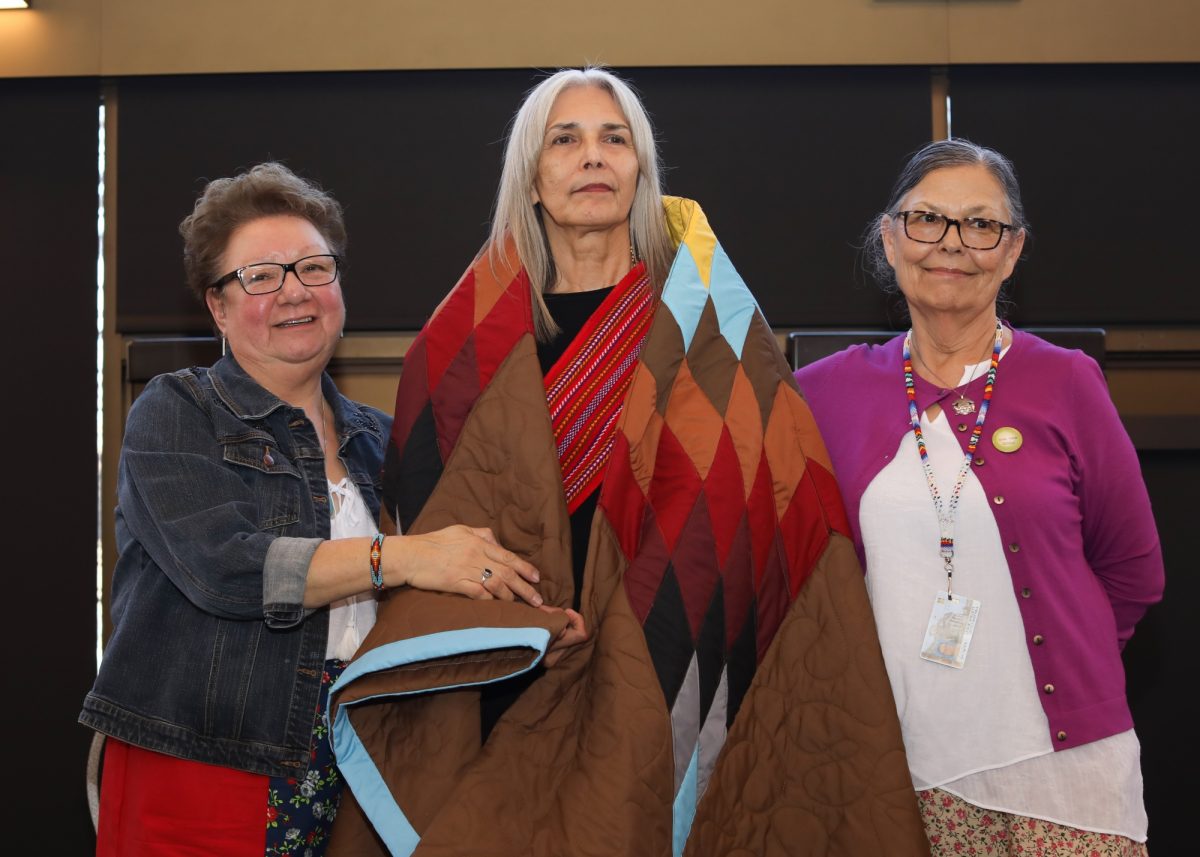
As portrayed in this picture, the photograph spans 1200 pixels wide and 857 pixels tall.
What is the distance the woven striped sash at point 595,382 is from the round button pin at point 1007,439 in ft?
1.96

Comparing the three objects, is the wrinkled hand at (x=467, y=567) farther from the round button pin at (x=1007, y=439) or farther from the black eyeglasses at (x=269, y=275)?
the round button pin at (x=1007, y=439)

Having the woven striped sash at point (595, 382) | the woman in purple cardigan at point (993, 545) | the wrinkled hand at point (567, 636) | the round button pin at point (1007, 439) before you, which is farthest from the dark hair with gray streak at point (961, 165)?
the wrinkled hand at point (567, 636)

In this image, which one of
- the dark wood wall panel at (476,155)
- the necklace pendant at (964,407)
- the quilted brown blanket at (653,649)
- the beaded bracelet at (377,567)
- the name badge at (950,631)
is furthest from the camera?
the dark wood wall panel at (476,155)

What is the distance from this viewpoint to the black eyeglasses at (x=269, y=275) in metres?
1.90

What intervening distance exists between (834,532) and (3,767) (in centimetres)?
270

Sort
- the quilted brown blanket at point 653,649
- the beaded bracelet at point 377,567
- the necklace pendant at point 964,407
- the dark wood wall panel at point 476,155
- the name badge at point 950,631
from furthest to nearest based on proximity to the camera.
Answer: the dark wood wall panel at point 476,155 < the necklace pendant at point 964,407 < the name badge at point 950,631 < the beaded bracelet at point 377,567 < the quilted brown blanket at point 653,649

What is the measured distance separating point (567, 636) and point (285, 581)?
43 cm

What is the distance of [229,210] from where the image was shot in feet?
6.33

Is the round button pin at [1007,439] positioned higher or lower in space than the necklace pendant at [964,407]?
lower

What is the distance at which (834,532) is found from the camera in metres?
1.71

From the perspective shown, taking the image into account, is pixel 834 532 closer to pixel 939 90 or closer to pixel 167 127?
pixel 939 90

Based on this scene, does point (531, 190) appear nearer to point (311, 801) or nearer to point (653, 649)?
point (653, 649)

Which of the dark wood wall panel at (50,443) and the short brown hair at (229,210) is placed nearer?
the short brown hair at (229,210)

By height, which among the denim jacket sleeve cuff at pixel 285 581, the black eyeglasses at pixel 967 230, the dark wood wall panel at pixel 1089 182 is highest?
the dark wood wall panel at pixel 1089 182
